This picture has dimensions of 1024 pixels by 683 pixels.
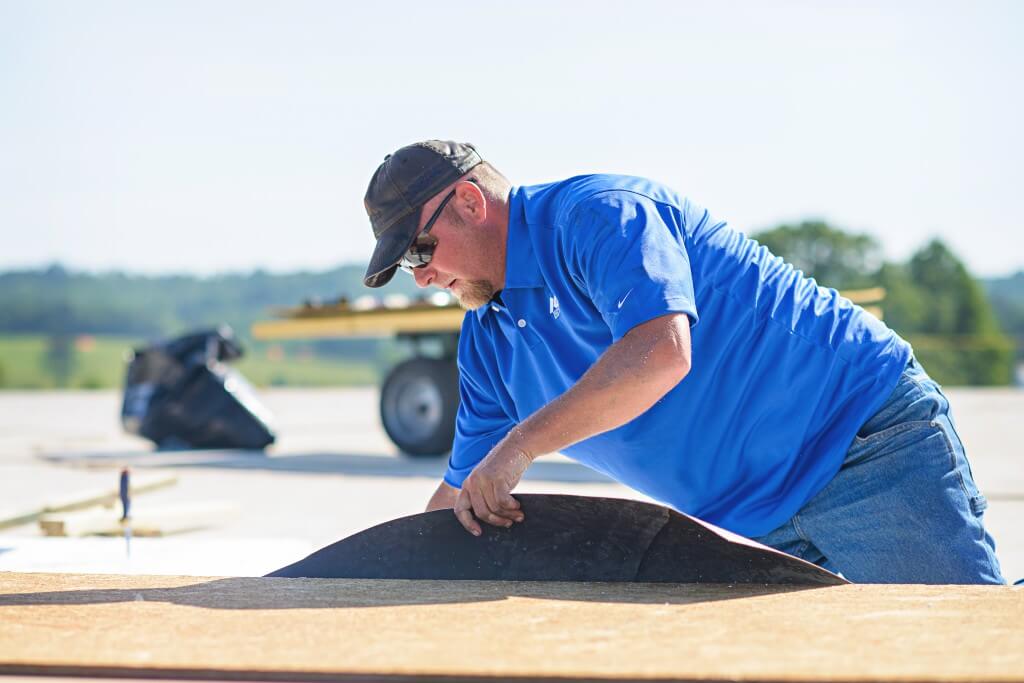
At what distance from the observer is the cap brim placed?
258cm

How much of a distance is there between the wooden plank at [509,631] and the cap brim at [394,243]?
0.71 meters

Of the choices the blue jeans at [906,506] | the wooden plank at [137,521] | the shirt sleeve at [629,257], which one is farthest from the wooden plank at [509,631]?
the wooden plank at [137,521]

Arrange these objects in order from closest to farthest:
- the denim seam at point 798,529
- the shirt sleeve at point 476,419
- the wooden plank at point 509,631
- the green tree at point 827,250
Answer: the wooden plank at point 509,631 < the denim seam at point 798,529 < the shirt sleeve at point 476,419 < the green tree at point 827,250

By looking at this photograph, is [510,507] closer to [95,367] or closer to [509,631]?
[509,631]

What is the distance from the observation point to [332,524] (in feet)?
19.6

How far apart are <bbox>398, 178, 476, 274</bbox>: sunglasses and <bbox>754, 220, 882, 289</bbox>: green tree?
51.8 meters

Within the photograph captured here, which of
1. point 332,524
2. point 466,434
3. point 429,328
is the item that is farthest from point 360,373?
point 466,434

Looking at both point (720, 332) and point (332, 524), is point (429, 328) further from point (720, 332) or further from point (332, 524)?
point (720, 332)

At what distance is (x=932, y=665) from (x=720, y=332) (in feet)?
3.60

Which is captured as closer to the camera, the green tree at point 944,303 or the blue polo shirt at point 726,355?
the blue polo shirt at point 726,355

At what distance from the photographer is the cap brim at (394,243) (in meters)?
2.58

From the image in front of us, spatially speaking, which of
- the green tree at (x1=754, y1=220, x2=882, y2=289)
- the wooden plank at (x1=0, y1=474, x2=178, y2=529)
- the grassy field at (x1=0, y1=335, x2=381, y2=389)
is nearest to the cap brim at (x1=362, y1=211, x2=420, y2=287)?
the wooden plank at (x1=0, y1=474, x2=178, y2=529)

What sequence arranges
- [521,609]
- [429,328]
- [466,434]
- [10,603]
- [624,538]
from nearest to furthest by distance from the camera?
[521,609], [10,603], [624,538], [466,434], [429,328]

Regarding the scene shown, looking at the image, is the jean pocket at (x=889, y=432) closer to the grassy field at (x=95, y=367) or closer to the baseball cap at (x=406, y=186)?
the baseball cap at (x=406, y=186)
